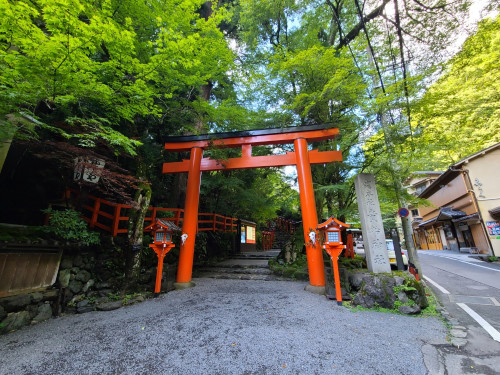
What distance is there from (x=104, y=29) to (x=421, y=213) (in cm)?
3252

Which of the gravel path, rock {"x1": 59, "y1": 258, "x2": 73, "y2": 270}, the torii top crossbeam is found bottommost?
the gravel path

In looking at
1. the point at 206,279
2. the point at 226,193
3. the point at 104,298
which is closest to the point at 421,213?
the point at 226,193

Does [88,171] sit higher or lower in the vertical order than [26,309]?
higher

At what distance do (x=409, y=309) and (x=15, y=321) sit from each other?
7429mm

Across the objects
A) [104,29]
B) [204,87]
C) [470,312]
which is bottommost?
[470,312]

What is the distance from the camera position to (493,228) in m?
13.0

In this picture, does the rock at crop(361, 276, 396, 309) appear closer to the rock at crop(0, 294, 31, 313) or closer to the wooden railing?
the wooden railing

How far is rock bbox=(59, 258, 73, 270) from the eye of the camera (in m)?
4.55

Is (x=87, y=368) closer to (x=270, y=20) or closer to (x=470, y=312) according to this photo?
(x=470, y=312)

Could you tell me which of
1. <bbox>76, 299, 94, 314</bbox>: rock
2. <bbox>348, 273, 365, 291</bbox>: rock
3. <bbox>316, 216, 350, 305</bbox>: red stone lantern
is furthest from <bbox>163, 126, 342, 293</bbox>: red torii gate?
<bbox>76, 299, 94, 314</bbox>: rock

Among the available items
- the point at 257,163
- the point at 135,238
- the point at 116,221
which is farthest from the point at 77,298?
the point at 257,163

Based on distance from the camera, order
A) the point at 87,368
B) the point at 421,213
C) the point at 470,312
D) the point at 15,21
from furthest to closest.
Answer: the point at 421,213
the point at 470,312
the point at 15,21
the point at 87,368

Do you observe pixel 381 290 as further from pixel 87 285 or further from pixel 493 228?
pixel 493 228

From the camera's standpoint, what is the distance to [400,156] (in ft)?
21.2
